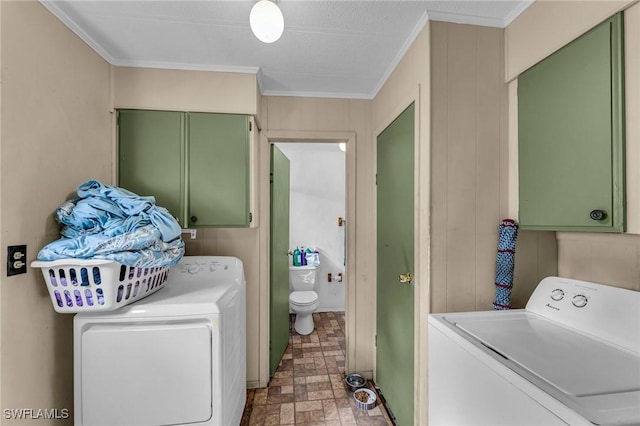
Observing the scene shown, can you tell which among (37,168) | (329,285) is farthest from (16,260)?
(329,285)

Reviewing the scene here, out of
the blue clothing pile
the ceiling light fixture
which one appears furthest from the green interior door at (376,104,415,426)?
the blue clothing pile

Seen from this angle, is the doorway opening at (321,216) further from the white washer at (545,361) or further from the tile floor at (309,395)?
the white washer at (545,361)

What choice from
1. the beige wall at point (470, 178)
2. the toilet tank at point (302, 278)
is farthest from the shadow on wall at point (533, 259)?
the toilet tank at point (302, 278)

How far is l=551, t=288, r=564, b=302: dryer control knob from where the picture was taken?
1.14 metres

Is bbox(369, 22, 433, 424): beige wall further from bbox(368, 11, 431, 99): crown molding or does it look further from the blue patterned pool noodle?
the blue patterned pool noodle

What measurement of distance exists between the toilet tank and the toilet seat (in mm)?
125

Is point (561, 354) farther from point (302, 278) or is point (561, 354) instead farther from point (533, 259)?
point (302, 278)

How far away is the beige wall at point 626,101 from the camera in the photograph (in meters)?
0.90

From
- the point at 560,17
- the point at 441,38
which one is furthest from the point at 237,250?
the point at 560,17

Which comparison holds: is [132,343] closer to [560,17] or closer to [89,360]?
[89,360]

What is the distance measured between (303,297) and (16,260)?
96.4 inches

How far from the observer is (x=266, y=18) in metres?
1.16

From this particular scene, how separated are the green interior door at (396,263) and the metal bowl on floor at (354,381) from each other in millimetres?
131

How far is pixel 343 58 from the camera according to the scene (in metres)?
1.79
